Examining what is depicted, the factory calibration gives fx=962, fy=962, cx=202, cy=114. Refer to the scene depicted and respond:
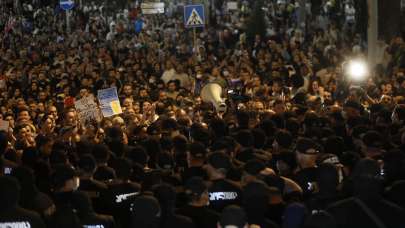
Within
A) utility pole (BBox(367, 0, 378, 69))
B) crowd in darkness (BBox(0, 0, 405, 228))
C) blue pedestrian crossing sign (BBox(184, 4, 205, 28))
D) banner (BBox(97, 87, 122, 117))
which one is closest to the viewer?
crowd in darkness (BBox(0, 0, 405, 228))

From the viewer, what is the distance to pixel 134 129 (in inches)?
588

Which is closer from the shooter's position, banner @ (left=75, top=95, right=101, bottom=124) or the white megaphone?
banner @ (left=75, top=95, right=101, bottom=124)

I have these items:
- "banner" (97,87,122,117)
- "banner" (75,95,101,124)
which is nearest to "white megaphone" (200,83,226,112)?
"banner" (97,87,122,117)

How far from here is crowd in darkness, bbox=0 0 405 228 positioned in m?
8.09

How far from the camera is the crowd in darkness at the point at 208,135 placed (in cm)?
809

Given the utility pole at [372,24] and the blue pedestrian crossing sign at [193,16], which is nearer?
the blue pedestrian crossing sign at [193,16]

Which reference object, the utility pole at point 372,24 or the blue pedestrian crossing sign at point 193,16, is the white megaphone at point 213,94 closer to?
the blue pedestrian crossing sign at point 193,16

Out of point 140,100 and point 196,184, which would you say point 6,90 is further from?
point 196,184

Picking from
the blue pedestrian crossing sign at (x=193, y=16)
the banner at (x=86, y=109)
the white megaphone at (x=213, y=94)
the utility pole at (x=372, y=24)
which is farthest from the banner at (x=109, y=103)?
the utility pole at (x=372, y=24)

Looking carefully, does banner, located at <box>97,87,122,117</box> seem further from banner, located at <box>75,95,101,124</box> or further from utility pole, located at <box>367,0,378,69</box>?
utility pole, located at <box>367,0,378,69</box>

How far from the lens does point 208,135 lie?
1270 centimetres

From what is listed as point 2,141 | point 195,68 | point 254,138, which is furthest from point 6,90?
point 254,138

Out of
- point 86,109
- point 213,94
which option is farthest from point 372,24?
point 86,109

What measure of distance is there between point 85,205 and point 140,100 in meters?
11.5
